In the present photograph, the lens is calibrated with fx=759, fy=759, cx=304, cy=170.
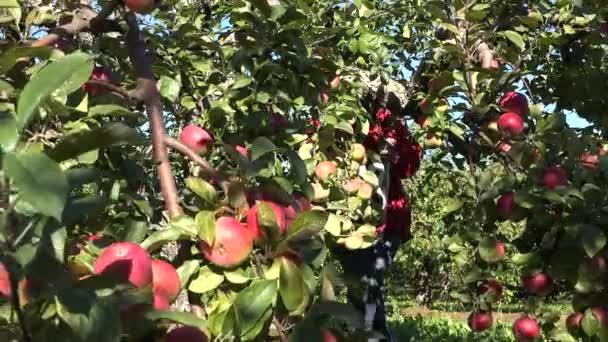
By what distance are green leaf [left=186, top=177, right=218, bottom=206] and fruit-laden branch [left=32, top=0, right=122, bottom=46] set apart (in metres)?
0.29

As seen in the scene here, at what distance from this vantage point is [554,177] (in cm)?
171

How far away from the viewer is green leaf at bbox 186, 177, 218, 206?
0.96 metres

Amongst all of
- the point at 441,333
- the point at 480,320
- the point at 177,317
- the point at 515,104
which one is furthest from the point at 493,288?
the point at 441,333

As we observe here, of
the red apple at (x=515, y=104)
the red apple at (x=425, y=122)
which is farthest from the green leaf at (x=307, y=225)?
the red apple at (x=425, y=122)

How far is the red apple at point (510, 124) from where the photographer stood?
6.38 ft

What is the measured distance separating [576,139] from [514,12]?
665mm

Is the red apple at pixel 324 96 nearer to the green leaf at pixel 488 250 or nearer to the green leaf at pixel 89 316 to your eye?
the green leaf at pixel 488 250

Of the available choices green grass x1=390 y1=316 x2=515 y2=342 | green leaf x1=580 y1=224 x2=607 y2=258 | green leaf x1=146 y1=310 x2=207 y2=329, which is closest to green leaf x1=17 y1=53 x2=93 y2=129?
green leaf x1=146 y1=310 x2=207 y2=329

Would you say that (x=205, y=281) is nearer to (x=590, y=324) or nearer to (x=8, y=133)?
(x=8, y=133)

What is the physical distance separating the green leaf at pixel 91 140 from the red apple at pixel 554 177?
120 cm

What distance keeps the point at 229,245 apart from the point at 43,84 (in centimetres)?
33

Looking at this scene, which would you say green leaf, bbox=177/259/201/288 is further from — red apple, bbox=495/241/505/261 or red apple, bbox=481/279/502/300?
red apple, bbox=481/279/502/300

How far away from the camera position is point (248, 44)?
5.55 feet

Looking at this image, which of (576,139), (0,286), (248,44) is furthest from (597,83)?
(0,286)
